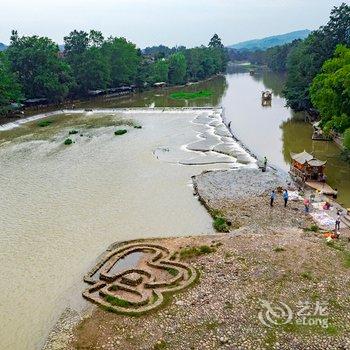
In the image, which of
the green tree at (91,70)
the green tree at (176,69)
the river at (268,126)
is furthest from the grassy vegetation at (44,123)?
the green tree at (176,69)

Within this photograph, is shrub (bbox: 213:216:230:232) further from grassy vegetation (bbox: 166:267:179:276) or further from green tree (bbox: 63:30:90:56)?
green tree (bbox: 63:30:90:56)

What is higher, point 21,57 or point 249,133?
point 21,57

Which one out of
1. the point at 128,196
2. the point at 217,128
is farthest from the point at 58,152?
the point at 217,128

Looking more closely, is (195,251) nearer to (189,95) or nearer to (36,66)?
(36,66)

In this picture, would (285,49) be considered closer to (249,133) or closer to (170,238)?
(249,133)

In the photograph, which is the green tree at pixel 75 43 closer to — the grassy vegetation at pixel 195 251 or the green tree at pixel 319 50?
the green tree at pixel 319 50

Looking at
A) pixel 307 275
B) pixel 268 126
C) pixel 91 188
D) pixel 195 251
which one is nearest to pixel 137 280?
pixel 195 251
